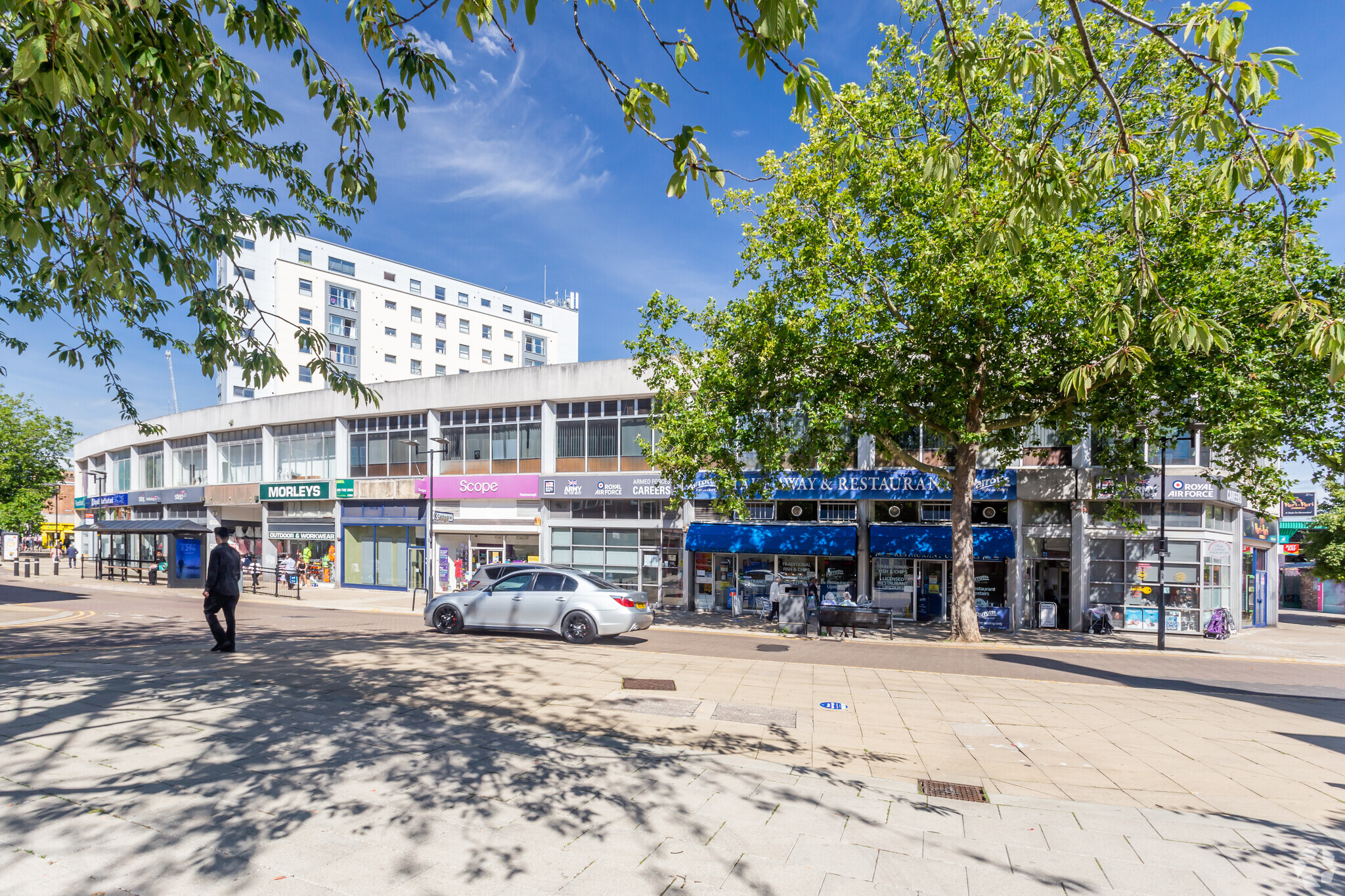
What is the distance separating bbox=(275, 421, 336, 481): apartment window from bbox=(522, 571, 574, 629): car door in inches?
870

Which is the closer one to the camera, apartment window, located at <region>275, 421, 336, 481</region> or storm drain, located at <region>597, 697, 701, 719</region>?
storm drain, located at <region>597, 697, 701, 719</region>

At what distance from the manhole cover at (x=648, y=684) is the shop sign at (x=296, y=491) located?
2656 centimetres

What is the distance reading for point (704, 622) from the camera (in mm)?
21141

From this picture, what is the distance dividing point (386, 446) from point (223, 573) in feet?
72.0

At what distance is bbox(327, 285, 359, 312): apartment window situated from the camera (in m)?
51.1

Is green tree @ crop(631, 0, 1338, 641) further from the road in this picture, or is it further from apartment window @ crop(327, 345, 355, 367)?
apartment window @ crop(327, 345, 355, 367)

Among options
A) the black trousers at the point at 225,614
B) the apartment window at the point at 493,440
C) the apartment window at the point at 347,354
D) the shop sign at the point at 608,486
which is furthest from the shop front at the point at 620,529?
the apartment window at the point at 347,354

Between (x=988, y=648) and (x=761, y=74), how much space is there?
54.0 ft

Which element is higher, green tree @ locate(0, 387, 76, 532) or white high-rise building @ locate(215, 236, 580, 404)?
white high-rise building @ locate(215, 236, 580, 404)

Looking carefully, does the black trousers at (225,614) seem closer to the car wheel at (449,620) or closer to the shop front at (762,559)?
the car wheel at (449,620)

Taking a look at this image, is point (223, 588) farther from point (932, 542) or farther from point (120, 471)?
point (120, 471)

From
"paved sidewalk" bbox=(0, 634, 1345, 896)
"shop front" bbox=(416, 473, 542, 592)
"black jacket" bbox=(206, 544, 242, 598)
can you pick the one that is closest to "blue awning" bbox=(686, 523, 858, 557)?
"shop front" bbox=(416, 473, 542, 592)

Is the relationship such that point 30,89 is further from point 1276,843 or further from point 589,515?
point 589,515

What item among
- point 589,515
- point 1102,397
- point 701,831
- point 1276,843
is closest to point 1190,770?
point 1276,843
